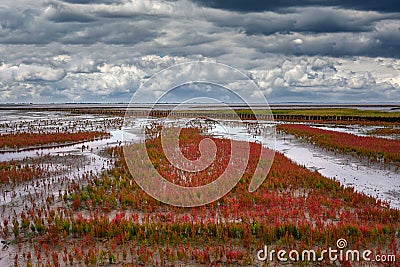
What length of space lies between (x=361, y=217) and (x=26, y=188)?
10.9 m

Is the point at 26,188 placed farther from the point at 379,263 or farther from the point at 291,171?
the point at 379,263

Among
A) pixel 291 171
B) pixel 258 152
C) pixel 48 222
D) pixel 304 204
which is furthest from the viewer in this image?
pixel 258 152

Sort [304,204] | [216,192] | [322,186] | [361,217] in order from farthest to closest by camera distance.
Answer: [322,186] < [216,192] < [304,204] < [361,217]

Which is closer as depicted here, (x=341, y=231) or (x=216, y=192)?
(x=341, y=231)

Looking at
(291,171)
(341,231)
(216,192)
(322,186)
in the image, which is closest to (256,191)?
(216,192)

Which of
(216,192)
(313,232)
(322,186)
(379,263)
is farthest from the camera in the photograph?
(322,186)

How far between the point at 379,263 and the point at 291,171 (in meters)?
8.76

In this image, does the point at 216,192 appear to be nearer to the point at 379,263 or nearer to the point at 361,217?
the point at 361,217

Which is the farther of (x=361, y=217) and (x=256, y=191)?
(x=256, y=191)

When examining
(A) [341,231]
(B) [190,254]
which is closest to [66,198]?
(B) [190,254]

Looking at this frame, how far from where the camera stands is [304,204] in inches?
451

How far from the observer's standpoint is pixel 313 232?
342 inches

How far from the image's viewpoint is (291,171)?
16.1 m

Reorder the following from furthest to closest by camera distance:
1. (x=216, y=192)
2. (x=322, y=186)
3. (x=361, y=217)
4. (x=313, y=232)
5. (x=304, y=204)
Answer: (x=322, y=186), (x=216, y=192), (x=304, y=204), (x=361, y=217), (x=313, y=232)
